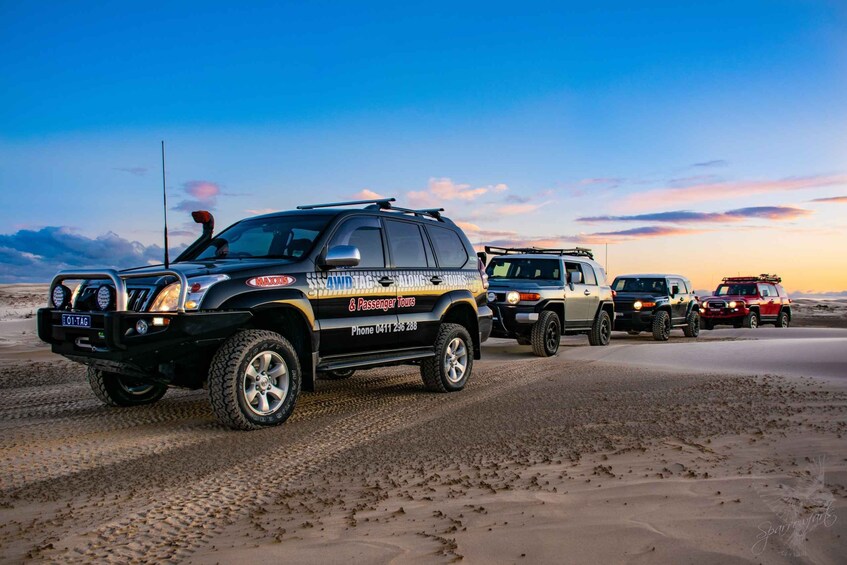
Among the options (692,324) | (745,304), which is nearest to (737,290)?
(745,304)

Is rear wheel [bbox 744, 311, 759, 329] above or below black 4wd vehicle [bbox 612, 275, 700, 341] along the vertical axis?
below

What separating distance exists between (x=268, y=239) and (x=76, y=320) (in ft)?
6.51

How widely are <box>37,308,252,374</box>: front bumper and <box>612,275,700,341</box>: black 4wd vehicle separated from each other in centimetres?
1426

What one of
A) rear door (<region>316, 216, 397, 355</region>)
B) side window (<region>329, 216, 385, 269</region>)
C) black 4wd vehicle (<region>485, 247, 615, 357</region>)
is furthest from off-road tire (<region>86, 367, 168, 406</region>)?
black 4wd vehicle (<region>485, 247, 615, 357</region>)

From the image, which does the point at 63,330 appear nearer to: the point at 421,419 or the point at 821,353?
the point at 421,419

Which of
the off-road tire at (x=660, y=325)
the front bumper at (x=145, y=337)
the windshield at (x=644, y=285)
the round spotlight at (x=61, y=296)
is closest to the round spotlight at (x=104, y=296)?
the front bumper at (x=145, y=337)

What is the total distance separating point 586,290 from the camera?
594 inches

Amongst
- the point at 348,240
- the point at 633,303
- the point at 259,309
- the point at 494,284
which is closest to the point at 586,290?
the point at 494,284

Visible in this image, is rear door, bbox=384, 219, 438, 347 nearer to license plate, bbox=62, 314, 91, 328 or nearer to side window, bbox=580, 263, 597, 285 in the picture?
license plate, bbox=62, 314, 91, 328

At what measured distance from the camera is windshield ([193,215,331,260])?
24.4 feet

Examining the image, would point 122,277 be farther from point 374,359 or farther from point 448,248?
point 448,248

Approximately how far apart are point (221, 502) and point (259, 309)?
2.64 meters

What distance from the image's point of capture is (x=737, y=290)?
27.0m

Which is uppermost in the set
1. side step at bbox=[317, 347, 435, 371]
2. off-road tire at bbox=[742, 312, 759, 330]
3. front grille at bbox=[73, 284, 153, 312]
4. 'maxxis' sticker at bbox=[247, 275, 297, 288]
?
'maxxis' sticker at bbox=[247, 275, 297, 288]
